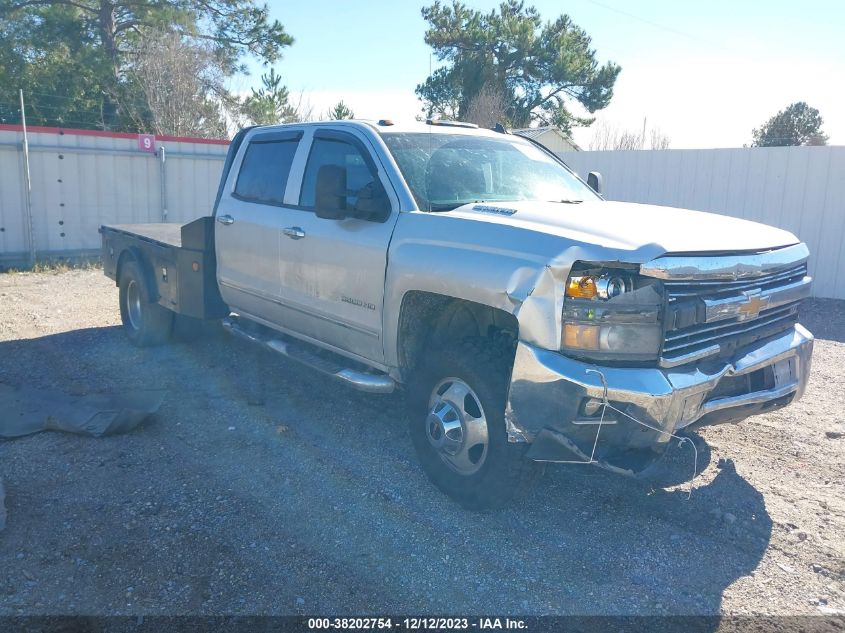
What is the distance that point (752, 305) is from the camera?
3.97 m

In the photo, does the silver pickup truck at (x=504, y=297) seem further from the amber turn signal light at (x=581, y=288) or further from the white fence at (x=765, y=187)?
the white fence at (x=765, y=187)

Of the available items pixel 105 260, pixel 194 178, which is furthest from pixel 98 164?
pixel 105 260

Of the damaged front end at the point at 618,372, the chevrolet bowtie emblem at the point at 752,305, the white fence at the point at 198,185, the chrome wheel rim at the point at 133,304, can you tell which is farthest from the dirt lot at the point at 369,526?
the white fence at the point at 198,185

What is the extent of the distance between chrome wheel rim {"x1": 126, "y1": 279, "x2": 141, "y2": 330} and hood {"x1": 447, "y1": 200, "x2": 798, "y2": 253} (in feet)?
15.2

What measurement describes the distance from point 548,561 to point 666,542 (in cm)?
68

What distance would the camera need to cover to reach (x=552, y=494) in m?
4.51

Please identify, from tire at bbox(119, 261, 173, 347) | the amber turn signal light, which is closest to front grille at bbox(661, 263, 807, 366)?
the amber turn signal light

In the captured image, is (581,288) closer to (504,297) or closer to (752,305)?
(504,297)

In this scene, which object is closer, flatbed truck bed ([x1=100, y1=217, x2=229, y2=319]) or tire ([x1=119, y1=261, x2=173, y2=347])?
flatbed truck bed ([x1=100, y1=217, x2=229, y2=319])

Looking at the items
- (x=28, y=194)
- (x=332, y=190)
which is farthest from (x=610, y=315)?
(x=28, y=194)

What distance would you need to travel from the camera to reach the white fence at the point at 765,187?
433 inches

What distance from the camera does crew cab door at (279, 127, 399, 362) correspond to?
15.3ft

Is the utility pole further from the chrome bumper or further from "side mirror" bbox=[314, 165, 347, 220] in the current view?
the chrome bumper

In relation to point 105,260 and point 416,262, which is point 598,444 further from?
point 105,260
